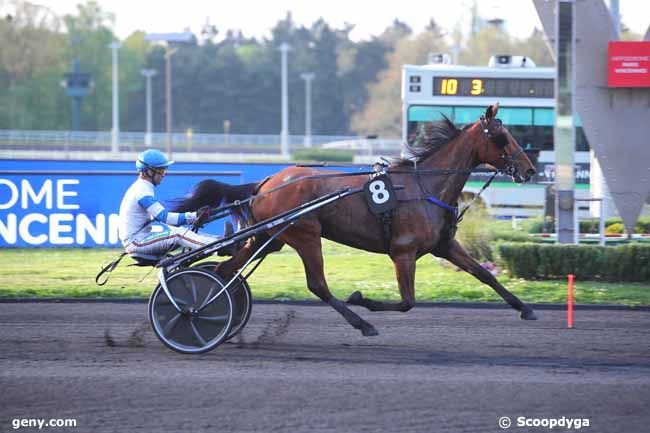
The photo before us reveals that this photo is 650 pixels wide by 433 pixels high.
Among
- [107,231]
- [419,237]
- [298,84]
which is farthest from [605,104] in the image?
[298,84]

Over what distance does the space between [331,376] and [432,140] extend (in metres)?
2.58

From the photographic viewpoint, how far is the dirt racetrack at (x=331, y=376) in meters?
5.47

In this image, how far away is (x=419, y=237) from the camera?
7.67 m

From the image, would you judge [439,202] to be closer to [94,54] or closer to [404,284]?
[404,284]

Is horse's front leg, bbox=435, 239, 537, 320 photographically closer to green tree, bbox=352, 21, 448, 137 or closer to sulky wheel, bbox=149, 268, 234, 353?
sulky wheel, bbox=149, 268, 234, 353

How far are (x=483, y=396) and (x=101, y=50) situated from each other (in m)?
61.4

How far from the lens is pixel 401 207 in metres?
7.71

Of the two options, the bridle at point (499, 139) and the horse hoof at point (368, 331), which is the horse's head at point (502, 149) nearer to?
the bridle at point (499, 139)

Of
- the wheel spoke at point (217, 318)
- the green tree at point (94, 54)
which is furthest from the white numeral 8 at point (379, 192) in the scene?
the green tree at point (94, 54)

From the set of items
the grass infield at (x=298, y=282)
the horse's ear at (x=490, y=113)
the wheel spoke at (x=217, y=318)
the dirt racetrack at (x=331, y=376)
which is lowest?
the grass infield at (x=298, y=282)

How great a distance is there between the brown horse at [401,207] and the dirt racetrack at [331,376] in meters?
0.56

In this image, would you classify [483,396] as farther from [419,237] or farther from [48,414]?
[48,414]

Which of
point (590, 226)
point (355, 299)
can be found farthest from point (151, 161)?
point (590, 226)

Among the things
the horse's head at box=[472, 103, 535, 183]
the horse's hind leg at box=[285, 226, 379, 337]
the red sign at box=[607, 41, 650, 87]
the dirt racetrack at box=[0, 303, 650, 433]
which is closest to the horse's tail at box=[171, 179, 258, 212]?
the horse's hind leg at box=[285, 226, 379, 337]
